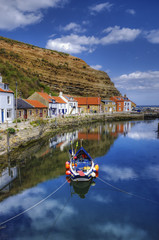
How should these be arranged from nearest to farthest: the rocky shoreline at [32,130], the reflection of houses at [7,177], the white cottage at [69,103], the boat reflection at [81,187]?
the boat reflection at [81,187]
the reflection of houses at [7,177]
the rocky shoreline at [32,130]
the white cottage at [69,103]

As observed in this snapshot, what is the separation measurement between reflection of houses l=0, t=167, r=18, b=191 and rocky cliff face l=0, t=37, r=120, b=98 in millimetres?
67178

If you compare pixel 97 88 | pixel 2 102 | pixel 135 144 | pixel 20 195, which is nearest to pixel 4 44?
pixel 97 88

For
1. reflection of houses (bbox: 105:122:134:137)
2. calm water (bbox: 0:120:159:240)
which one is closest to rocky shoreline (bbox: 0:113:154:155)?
calm water (bbox: 0:120:159:240)

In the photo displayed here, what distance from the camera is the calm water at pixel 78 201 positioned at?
12242 mm

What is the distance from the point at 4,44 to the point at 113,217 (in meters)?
115

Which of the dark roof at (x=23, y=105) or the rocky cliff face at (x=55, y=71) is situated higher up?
the rocky cliff face at (x=55, y=71)

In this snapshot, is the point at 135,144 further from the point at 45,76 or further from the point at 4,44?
the point at 4,44

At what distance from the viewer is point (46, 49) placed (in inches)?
5256

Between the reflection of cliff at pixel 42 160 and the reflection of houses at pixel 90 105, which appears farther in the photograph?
the reflection of houses at pixel 90 105

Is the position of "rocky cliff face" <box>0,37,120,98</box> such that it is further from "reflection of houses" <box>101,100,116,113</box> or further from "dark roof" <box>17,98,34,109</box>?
"dark roof" <box>17,98,34,109</box>

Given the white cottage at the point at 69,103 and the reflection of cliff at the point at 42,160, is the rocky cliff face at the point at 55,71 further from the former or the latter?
the reflection of cliff at the point at 42,160

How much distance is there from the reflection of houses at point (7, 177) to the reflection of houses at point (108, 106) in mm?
76843

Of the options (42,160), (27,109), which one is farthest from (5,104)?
(42,160)

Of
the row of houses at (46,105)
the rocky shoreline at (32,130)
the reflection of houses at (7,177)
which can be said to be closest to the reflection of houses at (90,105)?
the row of houses at (46,105)
